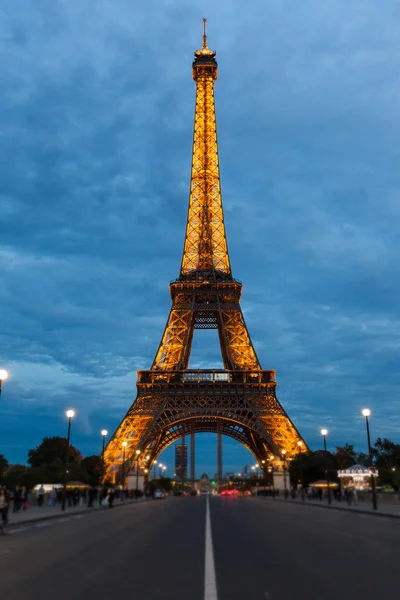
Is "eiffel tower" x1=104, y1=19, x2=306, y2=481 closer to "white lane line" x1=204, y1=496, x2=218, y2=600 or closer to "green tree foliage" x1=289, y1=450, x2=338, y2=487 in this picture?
Result: "green tree foliage" x1=289, y1=450, x2=338, y2=487

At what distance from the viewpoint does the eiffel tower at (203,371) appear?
68312 mm

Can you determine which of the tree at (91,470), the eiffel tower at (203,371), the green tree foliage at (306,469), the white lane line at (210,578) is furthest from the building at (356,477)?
the white lane line at (210,578)

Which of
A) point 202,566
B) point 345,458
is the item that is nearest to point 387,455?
point 345,458

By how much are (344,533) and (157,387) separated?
5283cm

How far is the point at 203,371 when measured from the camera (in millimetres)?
74312

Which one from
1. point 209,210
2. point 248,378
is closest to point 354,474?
point 248,378

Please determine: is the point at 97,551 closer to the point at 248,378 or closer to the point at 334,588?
the point at 334,588

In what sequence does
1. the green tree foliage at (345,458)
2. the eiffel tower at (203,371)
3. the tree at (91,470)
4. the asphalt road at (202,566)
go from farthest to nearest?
the green tree foliage at (345,458)
the tree at (91,470)
the eiffel tower at (203,371)
the asphalt road at (202,566)

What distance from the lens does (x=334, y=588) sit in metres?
9.06

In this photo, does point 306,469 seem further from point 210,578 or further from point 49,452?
point 210,578

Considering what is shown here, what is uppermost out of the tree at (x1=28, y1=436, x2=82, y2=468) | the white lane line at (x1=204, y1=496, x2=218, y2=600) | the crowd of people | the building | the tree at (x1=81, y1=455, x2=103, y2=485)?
the tree at (x1=28, y1=436, x2=82, y2=468)

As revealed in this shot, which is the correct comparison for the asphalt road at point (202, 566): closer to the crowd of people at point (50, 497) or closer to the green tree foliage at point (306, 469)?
the crowd of people at point (50, 497)

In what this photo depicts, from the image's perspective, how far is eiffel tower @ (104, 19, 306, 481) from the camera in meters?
68.3

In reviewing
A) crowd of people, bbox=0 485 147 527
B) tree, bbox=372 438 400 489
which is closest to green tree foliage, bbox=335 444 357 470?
tree, bbox=372 438 400 489
